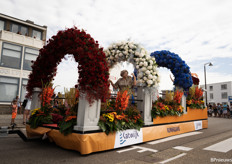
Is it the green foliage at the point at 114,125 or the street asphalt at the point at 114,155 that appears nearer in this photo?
the street asphalt at the point at 114,155

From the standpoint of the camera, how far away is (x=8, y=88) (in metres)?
18.0

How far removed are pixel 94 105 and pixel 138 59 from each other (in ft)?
8.30

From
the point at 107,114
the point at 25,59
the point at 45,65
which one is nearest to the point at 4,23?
the point at 25,59

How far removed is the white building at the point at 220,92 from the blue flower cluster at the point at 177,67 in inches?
1882

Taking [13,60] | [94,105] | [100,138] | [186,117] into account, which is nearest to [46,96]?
[94,105]

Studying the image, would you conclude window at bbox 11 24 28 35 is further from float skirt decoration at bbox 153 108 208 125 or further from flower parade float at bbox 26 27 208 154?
float skirt decoration at bbox 153 108 208 125

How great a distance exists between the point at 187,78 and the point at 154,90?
3.65 metres

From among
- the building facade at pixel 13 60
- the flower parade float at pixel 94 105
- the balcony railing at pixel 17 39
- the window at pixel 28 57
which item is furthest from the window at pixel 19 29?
the flower parade float at pixel 94 105

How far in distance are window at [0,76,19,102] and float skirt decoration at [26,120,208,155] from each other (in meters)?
14.6

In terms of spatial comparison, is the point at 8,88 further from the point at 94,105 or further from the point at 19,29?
the point at 94,105

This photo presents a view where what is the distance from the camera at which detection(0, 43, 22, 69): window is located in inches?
706

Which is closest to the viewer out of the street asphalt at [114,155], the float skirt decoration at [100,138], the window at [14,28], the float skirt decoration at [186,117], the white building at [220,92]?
the street asphalt at [114,155]

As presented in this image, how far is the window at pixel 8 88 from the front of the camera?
690 inches

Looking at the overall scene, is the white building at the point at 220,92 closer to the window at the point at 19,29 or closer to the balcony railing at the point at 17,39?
the balcony railing at the point at 17,39
